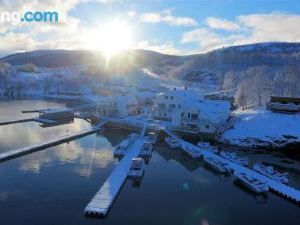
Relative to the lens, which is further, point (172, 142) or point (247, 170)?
point (172, 142)

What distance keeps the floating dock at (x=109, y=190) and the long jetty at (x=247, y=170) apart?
363 inches

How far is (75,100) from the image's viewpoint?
132 meters

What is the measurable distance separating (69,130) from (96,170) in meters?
27.5

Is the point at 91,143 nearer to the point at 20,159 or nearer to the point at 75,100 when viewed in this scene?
the point at 20,159

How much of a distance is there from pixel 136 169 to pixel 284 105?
3638cm

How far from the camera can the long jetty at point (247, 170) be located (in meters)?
39.0

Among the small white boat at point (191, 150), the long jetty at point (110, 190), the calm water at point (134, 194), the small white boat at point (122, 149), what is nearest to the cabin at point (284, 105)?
the calm water at point (134, 194)

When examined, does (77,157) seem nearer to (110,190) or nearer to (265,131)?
(110,190)

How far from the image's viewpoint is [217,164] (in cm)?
4853

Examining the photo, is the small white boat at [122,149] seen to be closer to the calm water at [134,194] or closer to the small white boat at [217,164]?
the calm water at [134,194]

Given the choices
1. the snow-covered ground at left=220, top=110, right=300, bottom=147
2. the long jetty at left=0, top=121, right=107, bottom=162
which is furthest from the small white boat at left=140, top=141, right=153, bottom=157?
the long jetty at left=0, top=121, right=107, bottom=162

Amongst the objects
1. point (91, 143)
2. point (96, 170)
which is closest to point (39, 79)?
point (91, 143)

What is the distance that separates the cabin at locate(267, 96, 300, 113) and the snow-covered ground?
4.23ft

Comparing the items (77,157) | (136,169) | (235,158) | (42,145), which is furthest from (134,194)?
(42,145)
